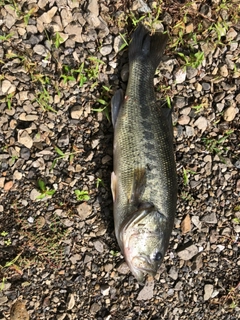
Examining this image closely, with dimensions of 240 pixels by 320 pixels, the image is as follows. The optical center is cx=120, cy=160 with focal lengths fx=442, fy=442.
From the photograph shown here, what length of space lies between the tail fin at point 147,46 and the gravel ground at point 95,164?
0.51 feet

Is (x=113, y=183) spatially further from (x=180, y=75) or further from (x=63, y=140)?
(x=180, y=75)

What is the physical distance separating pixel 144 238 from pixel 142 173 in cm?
67

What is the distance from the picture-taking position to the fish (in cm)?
456

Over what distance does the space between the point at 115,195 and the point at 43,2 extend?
238 cm

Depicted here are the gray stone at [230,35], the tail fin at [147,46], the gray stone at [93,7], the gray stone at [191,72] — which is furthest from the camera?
the gray stone at [230,35]

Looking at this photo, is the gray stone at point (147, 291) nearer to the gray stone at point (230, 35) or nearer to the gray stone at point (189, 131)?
the gray stone at point (189, 131)

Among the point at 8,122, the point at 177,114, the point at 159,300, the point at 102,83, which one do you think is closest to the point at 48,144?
the point at 8,122

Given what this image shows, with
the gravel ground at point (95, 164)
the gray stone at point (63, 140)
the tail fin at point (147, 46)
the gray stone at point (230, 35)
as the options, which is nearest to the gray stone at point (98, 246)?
the gravel ground at point (95, 164)

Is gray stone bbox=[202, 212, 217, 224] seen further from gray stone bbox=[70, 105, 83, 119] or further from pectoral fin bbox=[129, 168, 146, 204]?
gray stone bbox=[70, 105, 83, 119]

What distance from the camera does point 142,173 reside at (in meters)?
4.63

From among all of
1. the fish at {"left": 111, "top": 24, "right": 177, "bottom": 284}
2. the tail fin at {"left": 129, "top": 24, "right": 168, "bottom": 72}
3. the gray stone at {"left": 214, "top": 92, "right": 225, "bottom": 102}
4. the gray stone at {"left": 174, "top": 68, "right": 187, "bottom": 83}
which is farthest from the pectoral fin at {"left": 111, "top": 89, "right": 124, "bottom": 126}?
the gray stone at {"left": 214, "top": 92, "right": 225, "bottom": 102}

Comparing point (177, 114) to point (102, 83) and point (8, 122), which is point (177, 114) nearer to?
point (102, 83)

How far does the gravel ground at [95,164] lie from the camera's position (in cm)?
500

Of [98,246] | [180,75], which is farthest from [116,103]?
[98,246]
